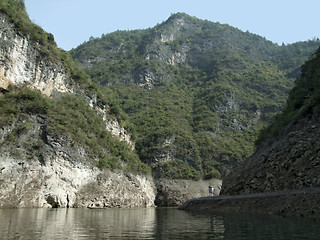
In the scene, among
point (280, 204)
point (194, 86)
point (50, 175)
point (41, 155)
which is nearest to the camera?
point (280, 204)

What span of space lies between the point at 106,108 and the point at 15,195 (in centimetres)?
4062

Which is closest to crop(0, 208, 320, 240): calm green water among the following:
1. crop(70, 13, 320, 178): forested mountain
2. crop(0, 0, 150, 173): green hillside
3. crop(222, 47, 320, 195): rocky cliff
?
crop(222, 47, 320, 195): rocky cliff

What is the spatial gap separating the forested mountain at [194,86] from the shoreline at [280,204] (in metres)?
51.9

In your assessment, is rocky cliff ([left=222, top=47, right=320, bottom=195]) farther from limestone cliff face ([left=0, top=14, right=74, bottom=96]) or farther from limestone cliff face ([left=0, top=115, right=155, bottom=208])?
limestone cliff face ([left=0, top=14, right=74, bottom=96])

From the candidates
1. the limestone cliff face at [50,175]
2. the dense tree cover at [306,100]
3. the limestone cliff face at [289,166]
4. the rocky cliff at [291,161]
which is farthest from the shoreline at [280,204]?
the limestone cliff face at [50,175]

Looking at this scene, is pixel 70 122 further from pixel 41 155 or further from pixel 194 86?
pixel 194 86

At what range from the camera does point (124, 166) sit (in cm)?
6500

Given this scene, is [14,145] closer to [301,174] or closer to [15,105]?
[15,105]

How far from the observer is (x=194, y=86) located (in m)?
129

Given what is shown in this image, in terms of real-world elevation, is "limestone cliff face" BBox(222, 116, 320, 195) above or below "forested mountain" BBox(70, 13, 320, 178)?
below

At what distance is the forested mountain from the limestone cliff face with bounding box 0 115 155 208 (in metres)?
26.0

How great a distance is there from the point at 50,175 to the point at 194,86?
94.4 meters

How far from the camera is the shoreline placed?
17188 millimetres

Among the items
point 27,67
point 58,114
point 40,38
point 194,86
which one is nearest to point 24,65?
point 27,67
